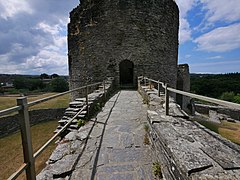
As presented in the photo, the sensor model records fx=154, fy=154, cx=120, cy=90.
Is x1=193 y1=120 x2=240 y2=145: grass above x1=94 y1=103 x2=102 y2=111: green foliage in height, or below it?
below

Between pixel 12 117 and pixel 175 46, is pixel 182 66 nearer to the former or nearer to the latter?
pixel 175 46

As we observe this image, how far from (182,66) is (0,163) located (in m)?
17.0

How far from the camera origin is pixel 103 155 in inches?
102

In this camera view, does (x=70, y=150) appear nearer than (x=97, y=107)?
Yes

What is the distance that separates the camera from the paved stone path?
2164mm

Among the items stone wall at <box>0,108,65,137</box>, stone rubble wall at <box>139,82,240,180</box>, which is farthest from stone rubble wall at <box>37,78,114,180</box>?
stone wall at <box>0,108,65,137</box>

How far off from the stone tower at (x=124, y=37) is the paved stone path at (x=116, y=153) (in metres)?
7.50

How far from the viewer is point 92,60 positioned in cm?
1153

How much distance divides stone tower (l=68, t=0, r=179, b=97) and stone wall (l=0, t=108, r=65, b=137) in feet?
29.0

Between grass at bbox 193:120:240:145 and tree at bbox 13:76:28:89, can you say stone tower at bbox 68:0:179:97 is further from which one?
tree at bbox 13:76:28:89

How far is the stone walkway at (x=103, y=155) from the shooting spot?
2.14 metres

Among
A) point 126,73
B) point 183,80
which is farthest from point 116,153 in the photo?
point 183,80

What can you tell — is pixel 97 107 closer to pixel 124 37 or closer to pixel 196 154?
pixel 196 154

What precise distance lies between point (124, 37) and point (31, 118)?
13.5 m
